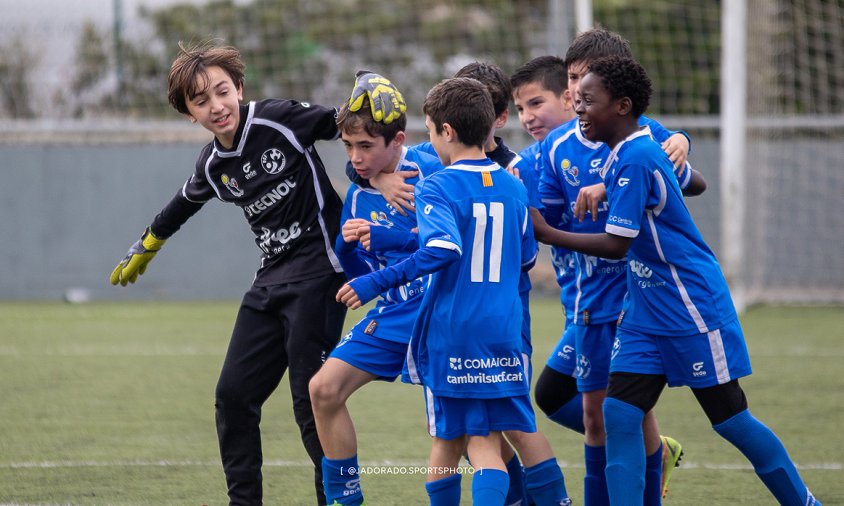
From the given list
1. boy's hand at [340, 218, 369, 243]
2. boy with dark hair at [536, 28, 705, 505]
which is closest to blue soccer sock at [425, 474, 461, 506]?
boy with dark hair at [536, 28, 705, 505]

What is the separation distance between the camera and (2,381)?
26.3ft

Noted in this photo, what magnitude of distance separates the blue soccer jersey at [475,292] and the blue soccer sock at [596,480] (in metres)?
0.86

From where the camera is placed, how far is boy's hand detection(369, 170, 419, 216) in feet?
13.5

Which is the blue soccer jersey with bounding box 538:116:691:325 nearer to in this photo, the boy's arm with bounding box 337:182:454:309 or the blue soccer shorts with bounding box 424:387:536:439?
the blue soccer shorts with bounding box 424:387:536:439

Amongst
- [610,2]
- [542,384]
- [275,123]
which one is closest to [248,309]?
[275,123]

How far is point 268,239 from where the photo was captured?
178 inches

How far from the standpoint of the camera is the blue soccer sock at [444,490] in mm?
3861

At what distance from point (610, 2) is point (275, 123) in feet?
37.5

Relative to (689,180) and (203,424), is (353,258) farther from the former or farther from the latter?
(203,424)

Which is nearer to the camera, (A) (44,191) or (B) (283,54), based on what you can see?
(A) (44,191)

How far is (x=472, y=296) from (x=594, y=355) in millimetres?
922

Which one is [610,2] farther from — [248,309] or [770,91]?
[248,309]

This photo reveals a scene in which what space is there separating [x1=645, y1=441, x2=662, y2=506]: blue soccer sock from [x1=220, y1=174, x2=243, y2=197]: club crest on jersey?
194 cm

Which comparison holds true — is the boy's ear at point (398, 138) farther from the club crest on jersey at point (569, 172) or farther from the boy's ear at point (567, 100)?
the boy's ear at point (567, 100)
